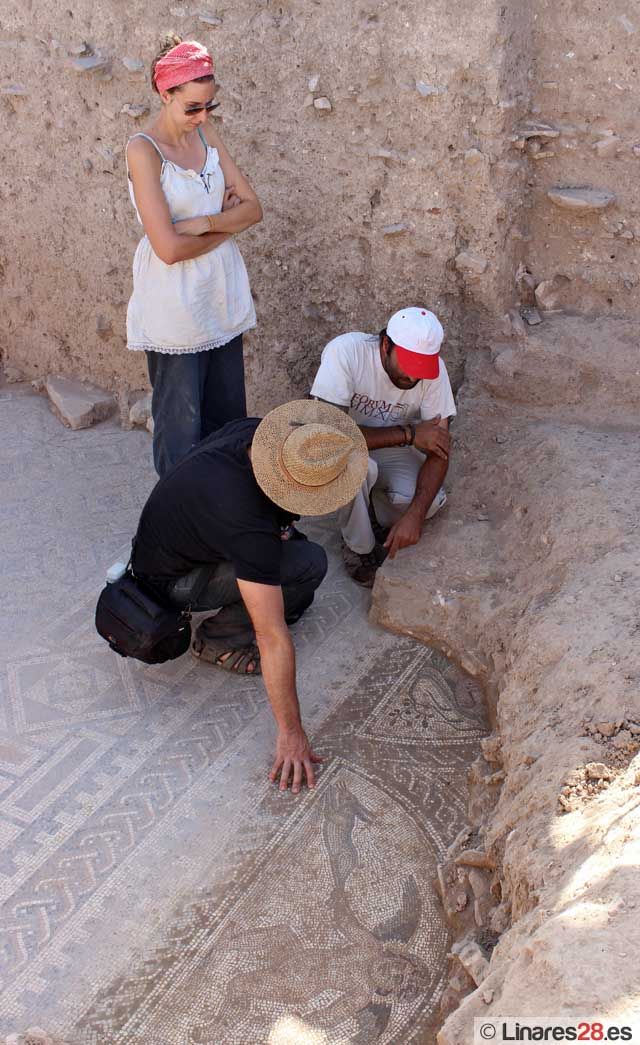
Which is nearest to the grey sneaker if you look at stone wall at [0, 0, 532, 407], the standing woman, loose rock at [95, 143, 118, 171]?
the standing woman

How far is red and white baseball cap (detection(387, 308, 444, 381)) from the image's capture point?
3670 mm

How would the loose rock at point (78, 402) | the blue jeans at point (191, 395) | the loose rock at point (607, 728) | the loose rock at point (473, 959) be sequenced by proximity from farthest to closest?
the loose rock at point (78, 402) → the blue jeans at point (191, 395) → the loose rock at point (607, 728) → the loose rock at point (473, 959)

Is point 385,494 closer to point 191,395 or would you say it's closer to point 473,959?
point 191,395

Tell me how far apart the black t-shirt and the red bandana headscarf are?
119 cm

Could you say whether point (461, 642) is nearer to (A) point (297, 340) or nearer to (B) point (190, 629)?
(B) point (190, 629)

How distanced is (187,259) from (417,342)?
89cm

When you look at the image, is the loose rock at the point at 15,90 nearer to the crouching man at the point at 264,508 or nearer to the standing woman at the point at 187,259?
the standing woman at the point at 187,259

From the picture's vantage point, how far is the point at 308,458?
2.85 m

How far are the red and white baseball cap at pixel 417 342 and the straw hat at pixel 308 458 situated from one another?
2.47 feet

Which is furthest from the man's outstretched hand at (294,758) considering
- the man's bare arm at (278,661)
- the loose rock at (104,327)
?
the loose rock at (104,327)

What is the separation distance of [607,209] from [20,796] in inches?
126

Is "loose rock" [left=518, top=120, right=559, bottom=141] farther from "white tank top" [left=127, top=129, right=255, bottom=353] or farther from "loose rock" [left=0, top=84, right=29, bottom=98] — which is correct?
"loose rock" [left=0, top=84, right=29, bottom=98]

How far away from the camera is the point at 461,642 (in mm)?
3742

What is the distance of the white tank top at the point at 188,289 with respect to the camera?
364cm
